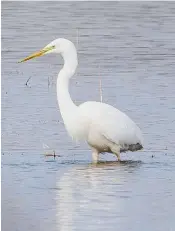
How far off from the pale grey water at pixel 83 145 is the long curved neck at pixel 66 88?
0.47 meters

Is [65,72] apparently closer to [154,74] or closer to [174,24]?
[154,74]

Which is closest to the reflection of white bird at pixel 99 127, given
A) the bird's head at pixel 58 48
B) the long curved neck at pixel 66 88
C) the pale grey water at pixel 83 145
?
the long curved neck at pixel 66 88

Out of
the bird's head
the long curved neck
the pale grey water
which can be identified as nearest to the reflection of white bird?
the long curved neck

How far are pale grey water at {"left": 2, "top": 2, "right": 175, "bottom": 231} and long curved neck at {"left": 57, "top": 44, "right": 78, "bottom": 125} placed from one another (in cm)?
47

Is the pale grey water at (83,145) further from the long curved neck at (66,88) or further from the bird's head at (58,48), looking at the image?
the bird's head at (58,48)

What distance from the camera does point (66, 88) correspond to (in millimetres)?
12484

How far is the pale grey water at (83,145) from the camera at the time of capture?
30.3 feet

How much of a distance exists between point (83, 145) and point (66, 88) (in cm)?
98

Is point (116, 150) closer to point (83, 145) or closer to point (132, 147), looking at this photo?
point (132, 147)

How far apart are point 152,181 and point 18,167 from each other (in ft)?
4.77

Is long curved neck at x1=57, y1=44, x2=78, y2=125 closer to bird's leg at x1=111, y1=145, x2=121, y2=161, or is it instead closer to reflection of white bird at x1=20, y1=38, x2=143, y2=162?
reflection of white bird at x1=20, y1=38, x2=143, y2=162

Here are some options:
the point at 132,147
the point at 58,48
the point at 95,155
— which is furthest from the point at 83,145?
the point at 58,48

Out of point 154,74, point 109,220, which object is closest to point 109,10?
point 154,74

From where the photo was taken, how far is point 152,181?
10.8 metres
